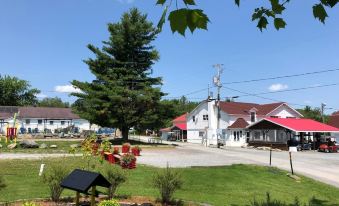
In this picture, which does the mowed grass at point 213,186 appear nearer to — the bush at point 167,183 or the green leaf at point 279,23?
the bush at point 167,183

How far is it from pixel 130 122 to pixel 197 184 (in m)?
32.8

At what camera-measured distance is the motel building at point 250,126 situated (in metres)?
51.7

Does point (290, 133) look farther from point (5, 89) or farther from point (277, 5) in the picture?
point (5, 89)

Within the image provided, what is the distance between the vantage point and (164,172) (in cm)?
1199

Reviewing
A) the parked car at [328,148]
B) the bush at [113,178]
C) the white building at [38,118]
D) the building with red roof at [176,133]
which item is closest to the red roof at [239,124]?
the parked car at [328,148]

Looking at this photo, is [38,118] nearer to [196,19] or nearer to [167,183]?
[167,183]

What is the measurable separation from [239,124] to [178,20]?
2305 inches

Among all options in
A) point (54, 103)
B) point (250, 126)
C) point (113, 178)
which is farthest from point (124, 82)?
point (54, 103)

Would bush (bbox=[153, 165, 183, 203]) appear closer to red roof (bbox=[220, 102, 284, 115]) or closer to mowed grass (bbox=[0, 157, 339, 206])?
mowed grass (bbox=[0, 157, 339, 206])

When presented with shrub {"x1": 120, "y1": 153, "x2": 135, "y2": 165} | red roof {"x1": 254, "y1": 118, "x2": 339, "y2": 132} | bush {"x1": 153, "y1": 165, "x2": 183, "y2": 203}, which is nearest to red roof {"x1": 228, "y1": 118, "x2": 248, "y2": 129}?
red roof {"x1": 254, "y1": 118, "x2": 339, "y2": 132}

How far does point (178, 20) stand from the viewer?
3.16 metres

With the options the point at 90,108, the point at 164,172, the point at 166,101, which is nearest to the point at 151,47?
the point at 166,101

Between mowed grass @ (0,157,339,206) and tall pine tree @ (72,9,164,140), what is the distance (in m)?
25.9

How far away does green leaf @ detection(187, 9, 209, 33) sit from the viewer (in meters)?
3.21
